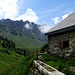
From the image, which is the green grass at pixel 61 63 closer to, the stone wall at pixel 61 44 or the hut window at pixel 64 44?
the stone wall at pixel 61 44

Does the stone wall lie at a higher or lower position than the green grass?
higher

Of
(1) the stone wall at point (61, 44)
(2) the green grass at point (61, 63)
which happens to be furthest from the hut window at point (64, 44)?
(2) the green grass at point (61, 63)

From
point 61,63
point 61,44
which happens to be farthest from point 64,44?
point 61,63

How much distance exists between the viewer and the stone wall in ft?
60.1

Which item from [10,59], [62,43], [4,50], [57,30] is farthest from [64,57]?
[4,50]

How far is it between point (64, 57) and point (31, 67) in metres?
3.32

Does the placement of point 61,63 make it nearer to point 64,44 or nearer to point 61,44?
point 64,44

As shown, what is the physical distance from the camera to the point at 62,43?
1980cm

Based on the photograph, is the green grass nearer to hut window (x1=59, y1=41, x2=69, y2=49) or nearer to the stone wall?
the stone wall

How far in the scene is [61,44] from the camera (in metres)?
20.0

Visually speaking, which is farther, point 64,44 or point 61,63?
point 64,44

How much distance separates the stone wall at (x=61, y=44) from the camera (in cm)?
1833

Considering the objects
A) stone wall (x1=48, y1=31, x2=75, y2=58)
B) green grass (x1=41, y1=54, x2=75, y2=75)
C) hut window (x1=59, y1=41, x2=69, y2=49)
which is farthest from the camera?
hut window (x1=59, y1=41, x2=69, y2=49)

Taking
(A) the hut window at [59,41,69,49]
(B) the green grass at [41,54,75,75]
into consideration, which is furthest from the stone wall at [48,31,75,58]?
(B) the green grass at [41,54,75,75]
